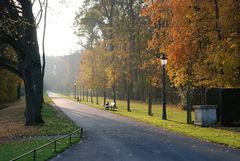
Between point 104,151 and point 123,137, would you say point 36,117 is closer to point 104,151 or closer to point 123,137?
point 123,137

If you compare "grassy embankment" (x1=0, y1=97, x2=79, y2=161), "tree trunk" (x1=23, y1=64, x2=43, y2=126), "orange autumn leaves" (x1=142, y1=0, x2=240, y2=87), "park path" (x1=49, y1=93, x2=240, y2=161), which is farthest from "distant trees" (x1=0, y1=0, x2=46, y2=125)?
"orange autumn leaves" (x1=142, y1=0, x2=240, y2=87)

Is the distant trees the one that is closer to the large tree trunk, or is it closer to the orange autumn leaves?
the large tree trunk

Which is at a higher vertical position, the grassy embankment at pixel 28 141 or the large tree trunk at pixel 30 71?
the large tree trunk at pixel 30 71

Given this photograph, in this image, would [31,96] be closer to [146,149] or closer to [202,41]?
[202,41]

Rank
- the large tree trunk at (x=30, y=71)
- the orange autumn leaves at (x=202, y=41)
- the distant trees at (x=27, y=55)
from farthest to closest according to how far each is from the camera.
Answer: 1. the large tree trunk at (x=30, y=71)
2. the distant trees at (x=27, y=55)
3. the orange autumn leaves at (x=202, y=41)

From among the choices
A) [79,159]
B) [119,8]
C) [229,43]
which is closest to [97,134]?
[79,159]

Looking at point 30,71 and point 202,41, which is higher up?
point 202,41

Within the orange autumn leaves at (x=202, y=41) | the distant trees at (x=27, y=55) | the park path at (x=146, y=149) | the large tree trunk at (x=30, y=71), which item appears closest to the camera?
the park path at (x=146, y=149)

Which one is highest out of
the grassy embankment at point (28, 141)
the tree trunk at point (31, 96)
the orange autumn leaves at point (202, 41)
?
the orange autumn leaves at point (202, 41)

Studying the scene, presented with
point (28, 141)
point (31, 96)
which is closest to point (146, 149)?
point (28, 141)

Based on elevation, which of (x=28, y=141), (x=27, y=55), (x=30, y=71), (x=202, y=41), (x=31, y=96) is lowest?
(x=28, y=141)

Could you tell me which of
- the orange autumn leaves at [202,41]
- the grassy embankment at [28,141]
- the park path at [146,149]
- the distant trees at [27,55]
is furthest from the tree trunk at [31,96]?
the orange autumn leaves at [202,41]

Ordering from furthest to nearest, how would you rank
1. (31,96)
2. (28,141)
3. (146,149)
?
(31,96) → (28,141) → (146,149)

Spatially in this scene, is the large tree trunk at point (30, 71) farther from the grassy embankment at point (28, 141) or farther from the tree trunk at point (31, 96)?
the grassy embankment at point (28, 141)
